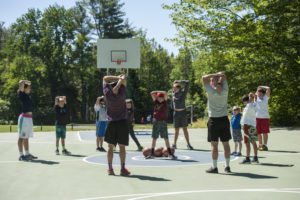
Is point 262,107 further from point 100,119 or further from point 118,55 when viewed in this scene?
point 118,55

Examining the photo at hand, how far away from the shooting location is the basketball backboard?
75.4 feet

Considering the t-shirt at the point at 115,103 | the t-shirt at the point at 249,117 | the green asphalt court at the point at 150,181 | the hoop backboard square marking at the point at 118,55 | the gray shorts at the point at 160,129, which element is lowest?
the green asphalt court at the point at 150,181

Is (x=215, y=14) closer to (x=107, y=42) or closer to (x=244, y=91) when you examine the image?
(x=244, y=91)

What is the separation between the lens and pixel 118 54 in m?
23.0

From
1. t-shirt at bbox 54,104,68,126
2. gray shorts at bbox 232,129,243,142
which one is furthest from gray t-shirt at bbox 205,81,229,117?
t-shirt at bbox 54,104,68,126

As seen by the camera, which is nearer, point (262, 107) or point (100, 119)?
point (262, 107)

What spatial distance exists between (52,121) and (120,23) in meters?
16.5

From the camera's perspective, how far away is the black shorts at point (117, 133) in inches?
269

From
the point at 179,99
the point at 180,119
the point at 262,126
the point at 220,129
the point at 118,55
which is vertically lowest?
the point at 262,126

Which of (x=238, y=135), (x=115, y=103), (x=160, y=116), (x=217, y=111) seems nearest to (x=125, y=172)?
(x=115, y=103)

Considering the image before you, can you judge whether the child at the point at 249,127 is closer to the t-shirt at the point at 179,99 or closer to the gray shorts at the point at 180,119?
the t-shirt at the point at 179,99

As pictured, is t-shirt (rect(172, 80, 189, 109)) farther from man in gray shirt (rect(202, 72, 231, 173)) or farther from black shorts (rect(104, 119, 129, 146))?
Result: black shorts (rect(104, 119, 129, 146))

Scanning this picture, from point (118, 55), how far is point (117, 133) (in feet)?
54.2

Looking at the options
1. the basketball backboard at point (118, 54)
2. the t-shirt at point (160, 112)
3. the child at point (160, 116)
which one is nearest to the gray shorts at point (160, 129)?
the child at point (160, 116)
